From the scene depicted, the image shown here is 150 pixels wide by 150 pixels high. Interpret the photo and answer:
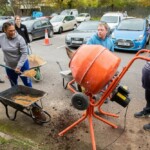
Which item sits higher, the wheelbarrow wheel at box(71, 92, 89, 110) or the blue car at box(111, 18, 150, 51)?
the wheelbarrow wheel at box(71, 92, 89, 110)

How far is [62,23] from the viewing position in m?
19.2

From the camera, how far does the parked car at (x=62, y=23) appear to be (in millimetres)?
18763

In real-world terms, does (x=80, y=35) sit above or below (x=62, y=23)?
above

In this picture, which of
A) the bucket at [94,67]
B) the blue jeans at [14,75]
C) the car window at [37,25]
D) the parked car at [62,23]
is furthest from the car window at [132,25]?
the bucket at [94,67]

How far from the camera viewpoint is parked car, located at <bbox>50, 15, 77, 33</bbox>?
18.8 meters

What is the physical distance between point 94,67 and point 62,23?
1664 centimetres

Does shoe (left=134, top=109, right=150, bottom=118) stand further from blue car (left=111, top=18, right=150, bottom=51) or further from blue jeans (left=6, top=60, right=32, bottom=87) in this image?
A: blue car (left=111, top=18, right=150, bottom=51)

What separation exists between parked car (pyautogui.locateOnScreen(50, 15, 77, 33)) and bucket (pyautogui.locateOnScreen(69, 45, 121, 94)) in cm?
1571

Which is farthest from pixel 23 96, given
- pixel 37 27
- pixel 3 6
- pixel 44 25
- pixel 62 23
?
pixel 3 6

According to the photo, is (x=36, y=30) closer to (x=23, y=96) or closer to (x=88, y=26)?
(x=88, y=26)

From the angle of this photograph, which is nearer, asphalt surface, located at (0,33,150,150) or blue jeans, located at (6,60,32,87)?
asphalt surface, located at (0,33,150,150)

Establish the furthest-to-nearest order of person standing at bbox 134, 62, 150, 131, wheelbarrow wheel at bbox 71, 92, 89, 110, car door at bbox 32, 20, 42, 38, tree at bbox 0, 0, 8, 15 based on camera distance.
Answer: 1. tree at bbox 0, 0, 8, 15
2. car door at bbox 32, 20, 42, 38
3. person standing at bbox 134, 62, 150, 131
4. wheelbarrow wheel at bbox 71, 92, 89, 110

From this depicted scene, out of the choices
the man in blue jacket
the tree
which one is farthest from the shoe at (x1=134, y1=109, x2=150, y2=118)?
Answer: the tree

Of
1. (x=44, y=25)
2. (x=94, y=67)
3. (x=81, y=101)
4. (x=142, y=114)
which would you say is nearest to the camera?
(x=94, y=67)
